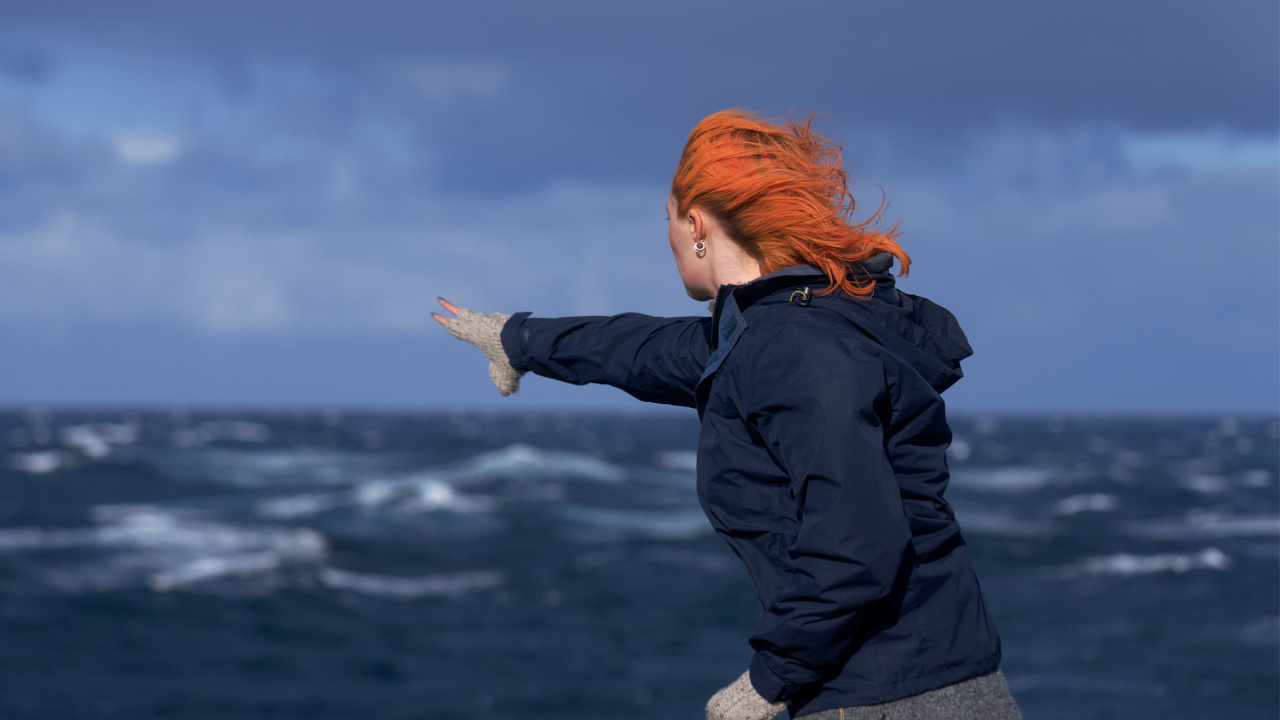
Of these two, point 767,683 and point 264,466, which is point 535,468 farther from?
point 767,683

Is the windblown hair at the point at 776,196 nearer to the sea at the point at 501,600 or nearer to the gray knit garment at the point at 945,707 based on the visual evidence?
the gray knit garment at the point at 945,707

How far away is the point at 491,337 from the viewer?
2461 mm

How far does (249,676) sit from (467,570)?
267 inches

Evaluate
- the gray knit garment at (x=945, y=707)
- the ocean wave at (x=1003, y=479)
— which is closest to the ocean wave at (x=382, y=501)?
the ocean wave at (x=1003, y=479)

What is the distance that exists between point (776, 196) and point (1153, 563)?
22.1 meters

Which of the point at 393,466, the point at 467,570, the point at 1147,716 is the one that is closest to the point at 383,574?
the point at 467,570

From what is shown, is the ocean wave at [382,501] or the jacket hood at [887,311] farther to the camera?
the ocean wave at [382,501]

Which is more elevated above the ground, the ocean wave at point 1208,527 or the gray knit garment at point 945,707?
the gray knit garment at point 945,707

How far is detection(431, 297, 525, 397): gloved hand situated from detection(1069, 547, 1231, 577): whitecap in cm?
2040

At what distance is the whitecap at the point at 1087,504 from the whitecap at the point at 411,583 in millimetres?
16569

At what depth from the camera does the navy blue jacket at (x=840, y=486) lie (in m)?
1.56

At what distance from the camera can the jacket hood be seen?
5.65 ft

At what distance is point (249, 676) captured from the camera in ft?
48.2

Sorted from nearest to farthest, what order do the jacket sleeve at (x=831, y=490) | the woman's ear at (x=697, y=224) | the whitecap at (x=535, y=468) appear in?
the jacket sleeve at (x=831, y=490) < the woman's ear at (x=697, y=224) < the whitecap at (x=535, y=468)
